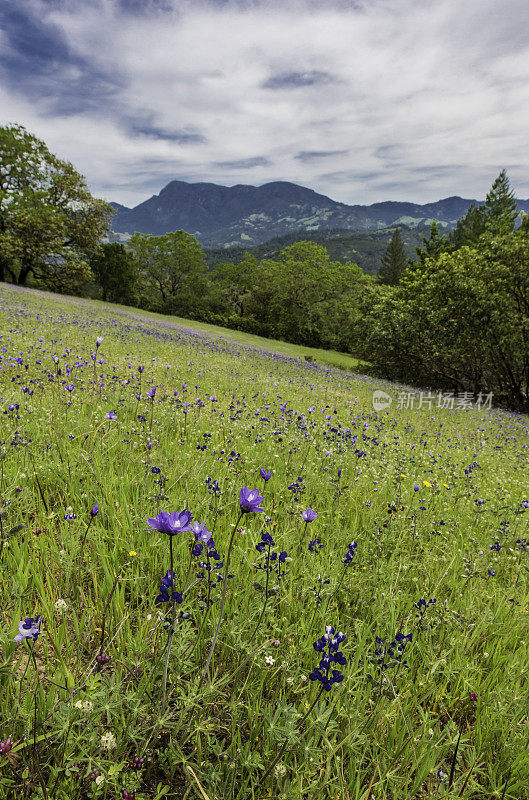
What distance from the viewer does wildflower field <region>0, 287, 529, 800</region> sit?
4.49ft

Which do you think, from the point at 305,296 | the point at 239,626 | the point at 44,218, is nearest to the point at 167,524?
the point at 239,626

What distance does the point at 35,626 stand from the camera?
1.41m

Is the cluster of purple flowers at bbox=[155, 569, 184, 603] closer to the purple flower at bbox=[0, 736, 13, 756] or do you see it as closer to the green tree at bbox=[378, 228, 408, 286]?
the purple flower at bbox=[0, 736, 13, 756]

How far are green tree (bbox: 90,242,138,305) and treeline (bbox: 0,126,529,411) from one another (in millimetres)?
153

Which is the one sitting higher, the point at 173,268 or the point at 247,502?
the point at 173,268

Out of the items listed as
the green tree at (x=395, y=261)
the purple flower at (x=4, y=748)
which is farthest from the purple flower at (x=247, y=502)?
the green tree at (x=395, y=261)

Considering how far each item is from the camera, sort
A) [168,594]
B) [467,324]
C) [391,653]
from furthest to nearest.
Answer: [467,324], [391,653], [168,594]

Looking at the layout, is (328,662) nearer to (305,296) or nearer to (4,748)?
(4,748)

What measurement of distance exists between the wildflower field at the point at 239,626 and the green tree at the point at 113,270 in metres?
54.8

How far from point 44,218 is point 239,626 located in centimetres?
4542

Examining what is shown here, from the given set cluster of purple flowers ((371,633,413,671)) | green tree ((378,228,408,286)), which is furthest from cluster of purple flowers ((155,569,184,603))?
green tree ((378,228,408,286))

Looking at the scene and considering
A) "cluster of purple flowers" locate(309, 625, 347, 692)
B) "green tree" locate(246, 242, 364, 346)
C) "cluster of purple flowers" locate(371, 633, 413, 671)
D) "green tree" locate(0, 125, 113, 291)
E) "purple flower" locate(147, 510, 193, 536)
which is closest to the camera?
"cluster of purple flowers" locate(309, 625, 347, 692)

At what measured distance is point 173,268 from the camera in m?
65.4

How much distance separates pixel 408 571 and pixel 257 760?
6.34 feet
